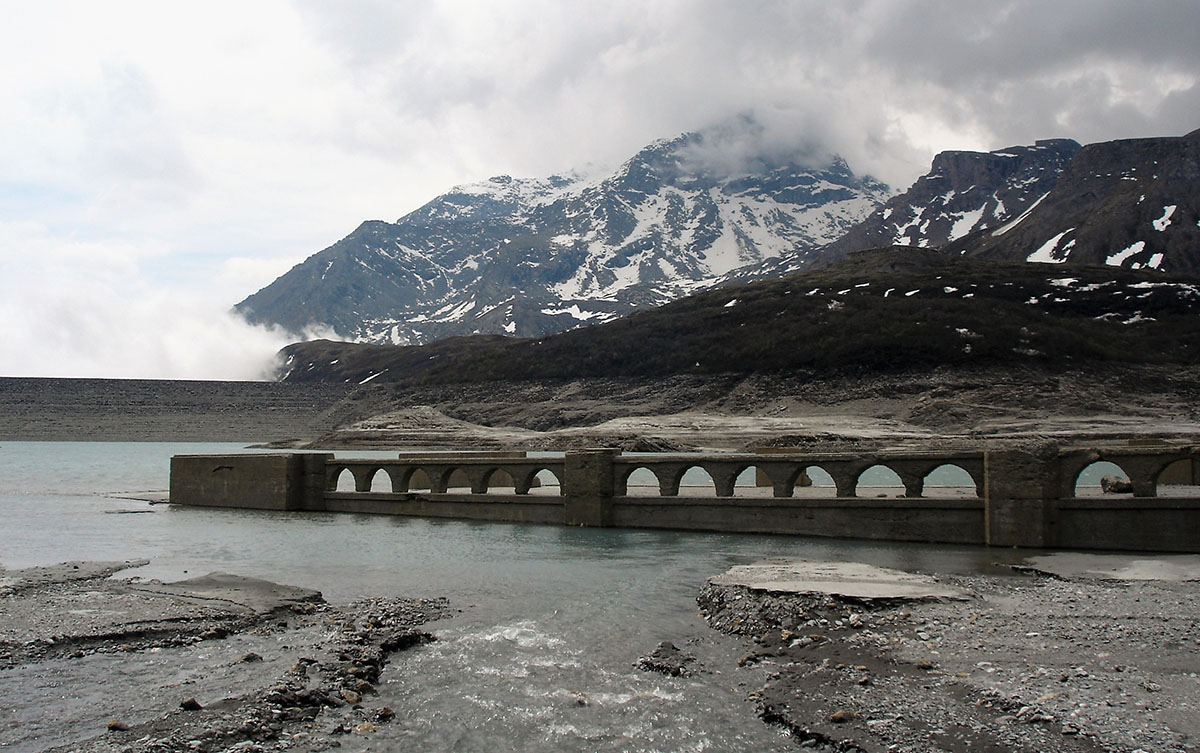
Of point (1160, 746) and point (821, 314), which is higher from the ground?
point (821, 314)

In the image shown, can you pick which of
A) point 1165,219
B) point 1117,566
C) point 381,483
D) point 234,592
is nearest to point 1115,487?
point 1117,566

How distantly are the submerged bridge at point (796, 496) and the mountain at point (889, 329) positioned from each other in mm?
78553

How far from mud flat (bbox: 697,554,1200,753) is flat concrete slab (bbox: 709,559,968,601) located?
5 centimetres

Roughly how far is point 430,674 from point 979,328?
4422 inches

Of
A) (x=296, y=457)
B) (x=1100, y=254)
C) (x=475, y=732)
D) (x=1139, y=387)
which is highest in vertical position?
(x=1100, y=254)

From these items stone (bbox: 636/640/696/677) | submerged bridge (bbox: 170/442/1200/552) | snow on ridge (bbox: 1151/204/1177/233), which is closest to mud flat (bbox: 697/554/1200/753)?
stone (bbox: 636/640/696/677)

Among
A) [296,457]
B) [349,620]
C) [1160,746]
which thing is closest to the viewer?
[1160,746]

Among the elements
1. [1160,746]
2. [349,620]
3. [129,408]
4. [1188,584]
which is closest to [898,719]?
[1160,746]

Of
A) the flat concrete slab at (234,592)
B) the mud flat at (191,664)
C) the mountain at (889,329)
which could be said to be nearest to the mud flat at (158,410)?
the mountain at (889,329)

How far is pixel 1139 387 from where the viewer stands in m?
96.4

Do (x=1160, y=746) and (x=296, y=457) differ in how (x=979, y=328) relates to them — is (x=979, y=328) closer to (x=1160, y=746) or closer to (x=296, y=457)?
(x=296, y=457)

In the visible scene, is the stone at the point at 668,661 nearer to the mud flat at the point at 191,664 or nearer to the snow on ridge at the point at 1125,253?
the mud flat at the point at 191,664

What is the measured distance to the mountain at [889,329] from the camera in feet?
358

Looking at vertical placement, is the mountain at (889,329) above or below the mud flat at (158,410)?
above
